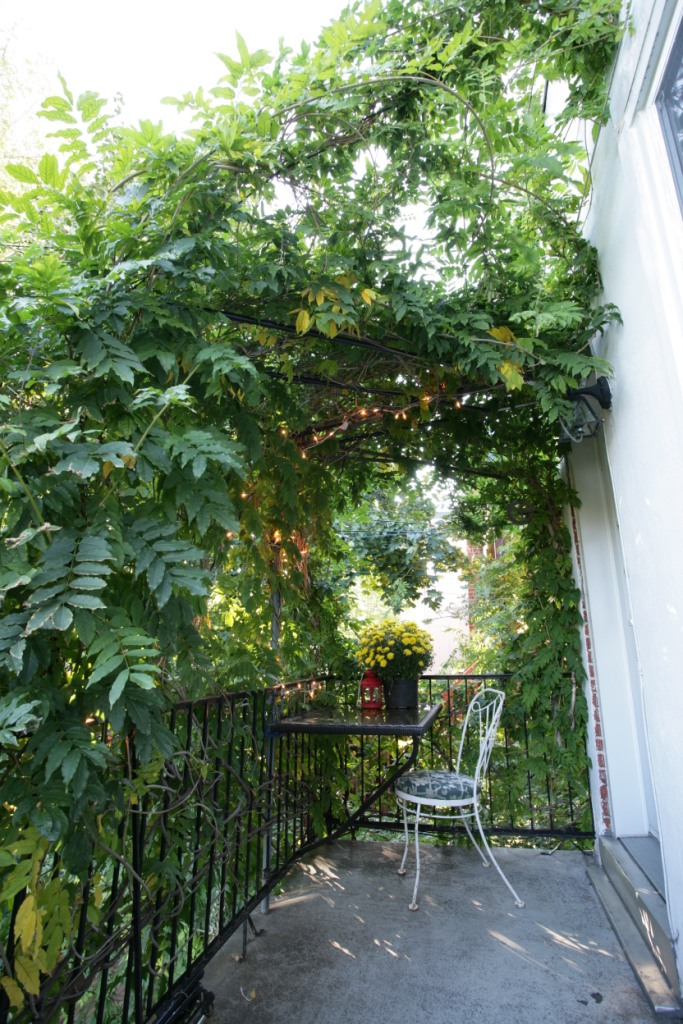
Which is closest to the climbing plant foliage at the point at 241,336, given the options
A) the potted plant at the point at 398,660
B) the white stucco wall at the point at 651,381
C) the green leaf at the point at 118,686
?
the green leaf at the point at 118,686

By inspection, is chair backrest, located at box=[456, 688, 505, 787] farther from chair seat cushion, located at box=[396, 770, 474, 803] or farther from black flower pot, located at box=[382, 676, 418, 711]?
black flower pot, located at box=[382, 676, 418, 711]

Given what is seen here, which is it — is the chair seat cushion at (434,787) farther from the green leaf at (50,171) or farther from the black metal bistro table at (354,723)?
the green leaf at (50,171)

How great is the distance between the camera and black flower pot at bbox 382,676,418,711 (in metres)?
3.08

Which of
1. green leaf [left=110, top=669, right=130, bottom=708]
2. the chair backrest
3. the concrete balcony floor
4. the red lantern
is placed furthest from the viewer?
the red lantern

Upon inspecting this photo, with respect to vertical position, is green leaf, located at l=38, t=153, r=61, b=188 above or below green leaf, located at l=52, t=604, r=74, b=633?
above

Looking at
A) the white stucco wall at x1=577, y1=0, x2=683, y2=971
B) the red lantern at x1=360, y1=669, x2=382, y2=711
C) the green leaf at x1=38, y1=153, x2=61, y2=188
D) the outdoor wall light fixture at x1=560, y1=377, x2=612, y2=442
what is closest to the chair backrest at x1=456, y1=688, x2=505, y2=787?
the red lantern at x1=360, y1=669, x2=382, y2=711

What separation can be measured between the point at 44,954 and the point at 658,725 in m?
1.87

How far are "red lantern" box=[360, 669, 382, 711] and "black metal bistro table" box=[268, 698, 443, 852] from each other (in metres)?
0.05

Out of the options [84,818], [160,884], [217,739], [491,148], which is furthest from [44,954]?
[491,148]

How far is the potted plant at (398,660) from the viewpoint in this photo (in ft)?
10.1

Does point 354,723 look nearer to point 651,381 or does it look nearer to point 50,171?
point 651,381

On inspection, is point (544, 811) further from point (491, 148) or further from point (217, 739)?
point (491, 148)

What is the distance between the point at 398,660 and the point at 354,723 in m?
0.64

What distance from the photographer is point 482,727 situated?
345 centimetres
